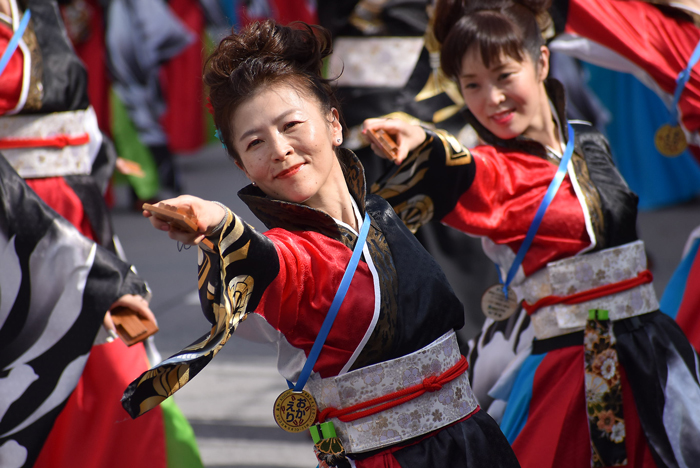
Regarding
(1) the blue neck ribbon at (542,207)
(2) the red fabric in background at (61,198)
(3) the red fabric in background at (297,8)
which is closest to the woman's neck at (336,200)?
(1) the blue neck ribbon at (542,207)

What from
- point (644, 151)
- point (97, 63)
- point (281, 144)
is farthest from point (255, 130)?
point (97, 63)

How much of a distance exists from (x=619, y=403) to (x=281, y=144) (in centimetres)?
87

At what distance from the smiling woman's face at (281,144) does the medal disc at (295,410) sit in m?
0.30

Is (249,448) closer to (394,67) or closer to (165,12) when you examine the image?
(394,67)

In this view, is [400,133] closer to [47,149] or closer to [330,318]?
[330,318]

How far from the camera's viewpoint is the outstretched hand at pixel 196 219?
1043 millimetres

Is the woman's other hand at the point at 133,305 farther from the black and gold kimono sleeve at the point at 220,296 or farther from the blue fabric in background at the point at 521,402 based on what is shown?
the blue fabric in background at the point at 521,402

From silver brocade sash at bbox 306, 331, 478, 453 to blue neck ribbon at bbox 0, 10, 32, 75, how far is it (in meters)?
1.18

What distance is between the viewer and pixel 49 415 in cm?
179

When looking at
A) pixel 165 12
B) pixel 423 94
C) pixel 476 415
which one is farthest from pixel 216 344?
pixel 165 12

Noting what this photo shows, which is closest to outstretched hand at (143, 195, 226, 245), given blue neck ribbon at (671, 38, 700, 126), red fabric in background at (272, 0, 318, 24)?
blue neck ribbon at (671, 38, 700, 126)

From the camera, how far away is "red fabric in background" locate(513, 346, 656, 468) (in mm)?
1666

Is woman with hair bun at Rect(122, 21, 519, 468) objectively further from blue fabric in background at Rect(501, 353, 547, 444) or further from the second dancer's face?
the second dancer's face

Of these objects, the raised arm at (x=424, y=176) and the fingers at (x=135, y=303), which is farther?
the fingers at (x=135, y=303)
